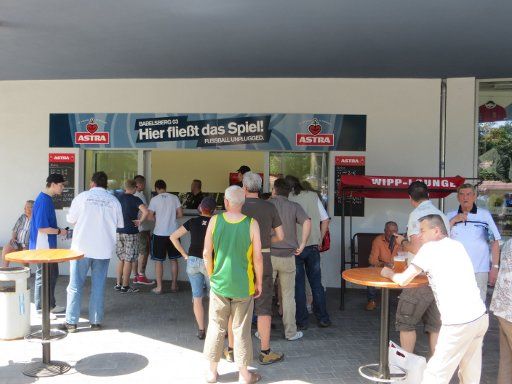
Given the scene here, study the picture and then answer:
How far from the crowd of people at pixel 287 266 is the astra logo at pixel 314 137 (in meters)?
1.68

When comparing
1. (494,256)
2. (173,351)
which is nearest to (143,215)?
(173,351)

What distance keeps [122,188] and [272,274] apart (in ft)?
13.4

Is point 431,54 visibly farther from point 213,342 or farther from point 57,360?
point 57,360

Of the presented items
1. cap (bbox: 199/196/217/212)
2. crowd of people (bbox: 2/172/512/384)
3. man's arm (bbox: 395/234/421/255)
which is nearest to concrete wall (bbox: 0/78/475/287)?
crowd of people (bbox: 2/172/512/384)

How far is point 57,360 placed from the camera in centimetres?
429

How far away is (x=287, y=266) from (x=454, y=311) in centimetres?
202

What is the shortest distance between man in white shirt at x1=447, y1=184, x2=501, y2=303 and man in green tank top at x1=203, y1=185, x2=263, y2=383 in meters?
1.90

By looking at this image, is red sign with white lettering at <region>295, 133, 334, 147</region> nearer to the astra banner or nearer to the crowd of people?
the astra banner

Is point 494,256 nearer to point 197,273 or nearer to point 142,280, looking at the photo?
point 197,273

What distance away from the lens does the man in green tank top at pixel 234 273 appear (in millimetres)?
3658

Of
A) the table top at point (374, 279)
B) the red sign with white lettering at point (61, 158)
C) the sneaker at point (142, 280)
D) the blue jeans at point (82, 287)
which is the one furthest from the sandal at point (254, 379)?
the red sign with white lettering at point (61, 158)

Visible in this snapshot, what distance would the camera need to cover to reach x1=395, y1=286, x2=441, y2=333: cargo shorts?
379 centimetres

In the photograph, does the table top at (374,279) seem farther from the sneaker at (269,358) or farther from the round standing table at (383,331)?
the sneaker at (269,358)

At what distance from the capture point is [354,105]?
287 inches
